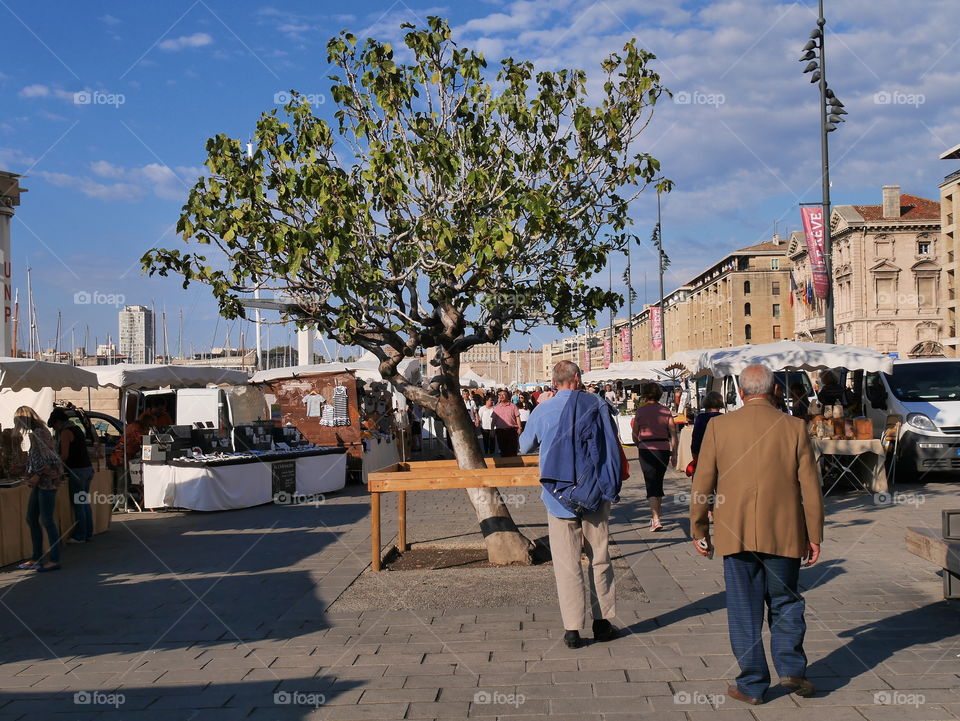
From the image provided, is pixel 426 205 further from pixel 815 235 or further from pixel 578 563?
pixel 815 235

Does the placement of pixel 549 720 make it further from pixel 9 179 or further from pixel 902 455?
pixel 9 179

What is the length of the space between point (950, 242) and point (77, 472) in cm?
6801

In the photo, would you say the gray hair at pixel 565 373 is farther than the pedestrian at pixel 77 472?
No

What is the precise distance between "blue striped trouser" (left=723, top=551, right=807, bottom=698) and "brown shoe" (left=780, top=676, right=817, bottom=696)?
0.03 meters

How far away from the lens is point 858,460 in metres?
14.5

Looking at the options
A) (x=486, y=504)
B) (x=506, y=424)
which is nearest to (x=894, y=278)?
(x=506, y=424)

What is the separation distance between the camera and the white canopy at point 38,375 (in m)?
11.2

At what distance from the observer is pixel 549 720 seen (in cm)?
465

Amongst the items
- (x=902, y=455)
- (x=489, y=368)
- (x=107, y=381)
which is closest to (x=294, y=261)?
(x=107, y=381)

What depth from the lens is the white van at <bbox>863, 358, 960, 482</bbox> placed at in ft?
48.4

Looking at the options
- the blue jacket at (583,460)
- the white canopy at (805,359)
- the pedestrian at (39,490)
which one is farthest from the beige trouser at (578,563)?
the white canopy at (805,359)

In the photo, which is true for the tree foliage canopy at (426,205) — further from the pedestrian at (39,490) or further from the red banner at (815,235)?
the red banner at (815,235)

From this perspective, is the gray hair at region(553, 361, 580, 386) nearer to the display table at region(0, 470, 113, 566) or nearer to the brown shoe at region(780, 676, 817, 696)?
the brown shoe at region(780, 676, 817, 696)

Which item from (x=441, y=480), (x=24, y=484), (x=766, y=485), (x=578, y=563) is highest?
(x=766, y=485)
